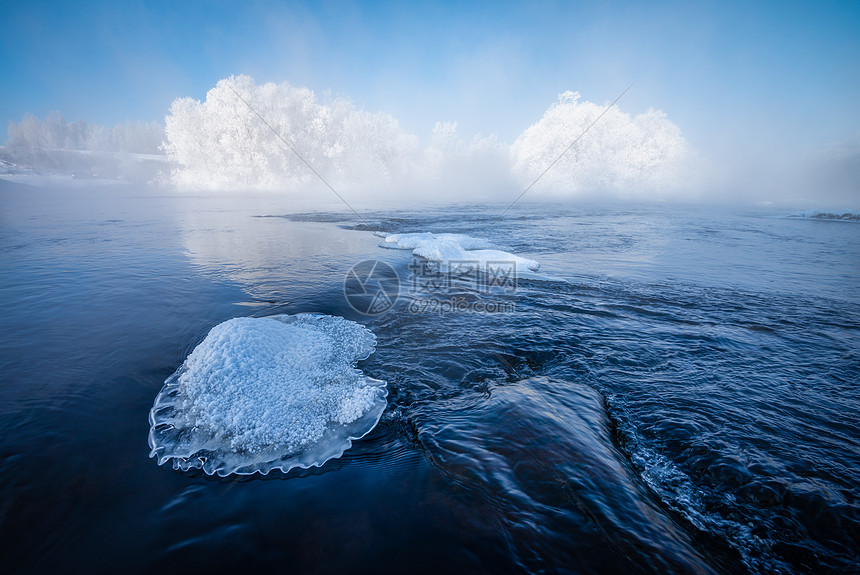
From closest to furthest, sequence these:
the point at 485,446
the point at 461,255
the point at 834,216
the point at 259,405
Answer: the point at 485,446, the point at 259,405, the point at 461,255, the point at 834,216

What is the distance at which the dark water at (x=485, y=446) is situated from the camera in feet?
5.97

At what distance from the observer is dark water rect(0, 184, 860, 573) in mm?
1819

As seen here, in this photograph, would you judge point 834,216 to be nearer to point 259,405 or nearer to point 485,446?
point 485,446

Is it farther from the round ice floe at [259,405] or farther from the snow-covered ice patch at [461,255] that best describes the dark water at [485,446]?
the snow-covered ice patch at [461,255]

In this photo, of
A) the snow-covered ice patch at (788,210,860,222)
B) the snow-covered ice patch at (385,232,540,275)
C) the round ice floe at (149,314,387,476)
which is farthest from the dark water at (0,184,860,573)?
the snow-covered ice patch at (788,210,860,222)

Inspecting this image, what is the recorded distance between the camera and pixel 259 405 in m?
2.81

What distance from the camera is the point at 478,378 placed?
137 inches

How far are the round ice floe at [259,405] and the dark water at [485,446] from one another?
0.52 feet

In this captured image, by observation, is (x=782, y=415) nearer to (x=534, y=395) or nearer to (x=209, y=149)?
(x=534, y=395)

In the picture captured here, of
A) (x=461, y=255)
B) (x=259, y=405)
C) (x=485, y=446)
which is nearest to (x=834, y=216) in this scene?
(x=461, y=255)

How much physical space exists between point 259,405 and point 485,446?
6.03 feet

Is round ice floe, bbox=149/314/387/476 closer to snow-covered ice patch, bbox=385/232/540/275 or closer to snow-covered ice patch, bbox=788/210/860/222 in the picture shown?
snow-covered ice patch, bbox=385/232/540/275

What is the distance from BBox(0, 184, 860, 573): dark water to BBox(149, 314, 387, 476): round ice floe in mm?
159

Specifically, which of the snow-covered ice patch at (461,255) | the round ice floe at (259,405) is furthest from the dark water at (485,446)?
the snow-covered ice patch at (461,255)
